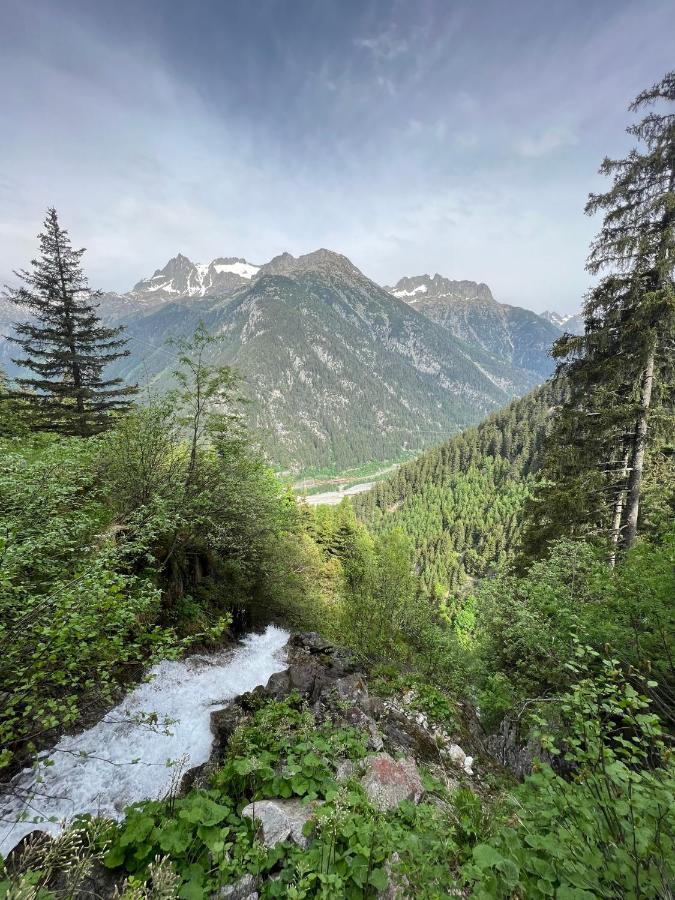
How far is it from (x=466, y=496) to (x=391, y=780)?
11810cm

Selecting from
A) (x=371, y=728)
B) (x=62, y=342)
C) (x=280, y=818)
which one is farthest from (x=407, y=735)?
(x=62, y=342)

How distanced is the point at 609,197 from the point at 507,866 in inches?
644

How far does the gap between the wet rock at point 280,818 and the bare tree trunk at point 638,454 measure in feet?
39.2

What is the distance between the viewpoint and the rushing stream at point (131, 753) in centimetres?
679

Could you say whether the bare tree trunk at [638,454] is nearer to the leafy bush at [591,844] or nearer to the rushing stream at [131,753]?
the leafy bush at [591,844]

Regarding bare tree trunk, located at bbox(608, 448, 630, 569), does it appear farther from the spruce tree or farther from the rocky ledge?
the spruce tree

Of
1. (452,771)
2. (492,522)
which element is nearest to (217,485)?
(452,771)

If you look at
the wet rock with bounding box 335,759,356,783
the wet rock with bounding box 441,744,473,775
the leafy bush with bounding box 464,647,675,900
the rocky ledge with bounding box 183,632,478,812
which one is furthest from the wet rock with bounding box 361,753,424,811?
the leafy bush with bounding box 464,647,675,900

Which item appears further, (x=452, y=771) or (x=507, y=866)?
(x=452, y=771)

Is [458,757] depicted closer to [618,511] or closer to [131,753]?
[131,753]

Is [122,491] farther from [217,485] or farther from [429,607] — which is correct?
[429,607]

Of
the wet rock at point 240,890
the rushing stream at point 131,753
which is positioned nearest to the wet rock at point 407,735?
the rushing stream at point 131,753

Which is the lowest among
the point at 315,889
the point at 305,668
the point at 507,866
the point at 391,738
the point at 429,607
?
the point at 429,607

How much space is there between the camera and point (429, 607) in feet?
62.3
